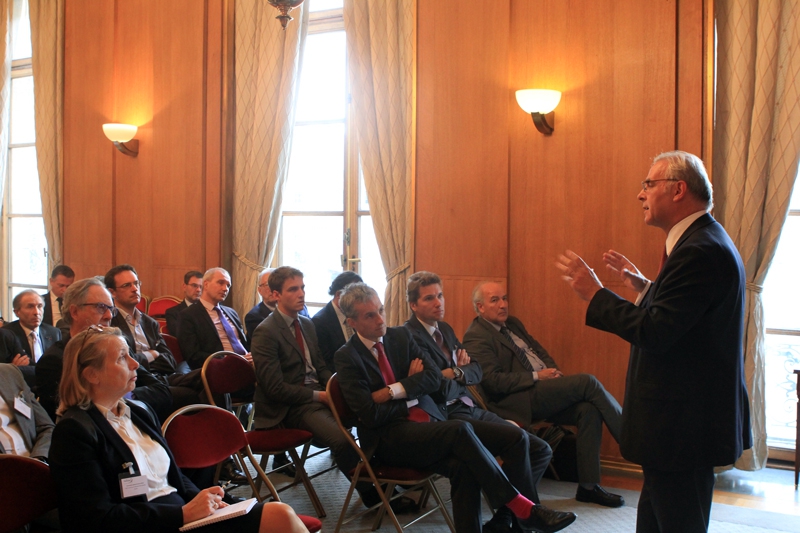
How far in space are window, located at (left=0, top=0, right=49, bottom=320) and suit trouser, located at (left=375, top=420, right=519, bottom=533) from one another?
6.67 meters

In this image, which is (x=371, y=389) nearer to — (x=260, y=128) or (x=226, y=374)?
(x=226, y=374)

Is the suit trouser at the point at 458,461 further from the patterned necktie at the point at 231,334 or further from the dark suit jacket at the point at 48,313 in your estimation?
the dark suit jacket at the point at 48,313

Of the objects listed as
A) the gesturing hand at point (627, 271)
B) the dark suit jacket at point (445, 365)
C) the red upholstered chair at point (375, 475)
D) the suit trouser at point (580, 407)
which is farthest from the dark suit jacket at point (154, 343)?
the gesturing hand at point (627, 271)

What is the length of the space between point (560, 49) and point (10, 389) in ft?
13.6

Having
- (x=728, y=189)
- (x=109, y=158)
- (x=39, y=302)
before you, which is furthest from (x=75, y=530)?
(x=109, y=158)

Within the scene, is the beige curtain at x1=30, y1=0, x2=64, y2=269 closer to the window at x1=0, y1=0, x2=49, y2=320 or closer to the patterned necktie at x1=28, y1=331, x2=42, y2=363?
the window at x1=0, y1=0, x2=49, y2=320

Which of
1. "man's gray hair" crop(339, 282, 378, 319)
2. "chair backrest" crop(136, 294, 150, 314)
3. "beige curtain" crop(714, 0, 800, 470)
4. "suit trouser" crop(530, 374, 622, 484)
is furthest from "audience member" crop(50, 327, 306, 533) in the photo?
"chair backrest" crop(136, 294, 150, 314)

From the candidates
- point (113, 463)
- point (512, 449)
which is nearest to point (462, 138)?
point (512, 449)

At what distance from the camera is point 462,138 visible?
18.1 ft

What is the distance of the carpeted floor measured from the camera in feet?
12.5

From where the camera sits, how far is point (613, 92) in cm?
494

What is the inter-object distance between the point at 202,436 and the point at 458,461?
121 cm

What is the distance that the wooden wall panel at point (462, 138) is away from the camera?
538 centimetres

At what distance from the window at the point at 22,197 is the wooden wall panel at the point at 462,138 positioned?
214 inches
